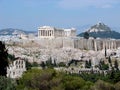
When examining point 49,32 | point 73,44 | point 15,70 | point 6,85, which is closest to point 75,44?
point 73,44

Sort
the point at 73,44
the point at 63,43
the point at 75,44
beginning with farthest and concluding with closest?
the point at 75,44 → the point at 73,44 → the point at 63,43

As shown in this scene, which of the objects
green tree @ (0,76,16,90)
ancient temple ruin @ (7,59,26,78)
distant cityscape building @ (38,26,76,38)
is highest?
distant cityscape building @ (38,26,76,38)

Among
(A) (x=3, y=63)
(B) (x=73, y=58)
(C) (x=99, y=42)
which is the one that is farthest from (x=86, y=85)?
(C) (x=99, y=42)

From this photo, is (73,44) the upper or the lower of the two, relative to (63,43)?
lower

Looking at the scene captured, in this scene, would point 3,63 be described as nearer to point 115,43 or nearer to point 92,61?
point 92,61

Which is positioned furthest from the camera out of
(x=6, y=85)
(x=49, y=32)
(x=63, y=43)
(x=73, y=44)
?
(x=49, y=32)

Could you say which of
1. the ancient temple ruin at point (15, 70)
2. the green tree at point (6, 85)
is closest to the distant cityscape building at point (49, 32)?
the ancient temple ruin at point (15, 70)

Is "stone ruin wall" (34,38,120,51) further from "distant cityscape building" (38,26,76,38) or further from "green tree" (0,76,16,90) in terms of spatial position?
"green tree" (0,76,16,90)

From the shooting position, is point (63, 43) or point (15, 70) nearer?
point (15, 70)

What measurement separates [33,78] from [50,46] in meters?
86.7

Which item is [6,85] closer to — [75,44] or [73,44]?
[73,44]

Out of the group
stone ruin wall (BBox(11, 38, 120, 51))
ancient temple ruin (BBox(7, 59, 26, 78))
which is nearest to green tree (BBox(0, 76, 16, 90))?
ancient temple ruin (BBox(7, 59, 26, 78))

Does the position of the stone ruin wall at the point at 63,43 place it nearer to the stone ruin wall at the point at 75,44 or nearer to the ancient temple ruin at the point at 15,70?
the stone ruin wall at the point at 75,44

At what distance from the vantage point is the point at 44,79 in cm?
3516
